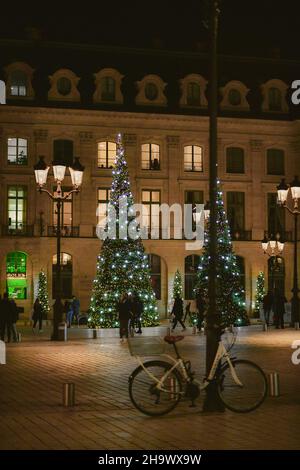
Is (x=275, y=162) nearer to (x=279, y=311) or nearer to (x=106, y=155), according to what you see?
(x=106, y=155)

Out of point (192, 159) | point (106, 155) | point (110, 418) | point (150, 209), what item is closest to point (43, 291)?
point (150, 209)

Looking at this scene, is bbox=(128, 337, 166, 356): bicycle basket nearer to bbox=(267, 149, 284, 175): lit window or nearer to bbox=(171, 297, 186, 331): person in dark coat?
bbox=(171, 297, 186, 331): person in dark coat

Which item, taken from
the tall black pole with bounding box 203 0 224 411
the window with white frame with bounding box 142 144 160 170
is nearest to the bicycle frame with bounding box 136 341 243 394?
the tall black pole with bounding box 203 0 224 411

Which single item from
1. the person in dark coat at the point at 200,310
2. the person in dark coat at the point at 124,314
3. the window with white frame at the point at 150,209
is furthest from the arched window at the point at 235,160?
the person in dark coat at the point at 124,314

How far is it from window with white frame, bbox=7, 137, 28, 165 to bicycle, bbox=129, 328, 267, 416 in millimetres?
35143

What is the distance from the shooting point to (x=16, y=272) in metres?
44.6

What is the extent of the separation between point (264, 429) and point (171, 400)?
64.5 inches

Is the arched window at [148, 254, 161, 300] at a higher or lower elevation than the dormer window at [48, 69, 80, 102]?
lower

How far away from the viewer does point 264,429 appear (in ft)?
31.1

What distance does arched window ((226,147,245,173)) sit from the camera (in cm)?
4816

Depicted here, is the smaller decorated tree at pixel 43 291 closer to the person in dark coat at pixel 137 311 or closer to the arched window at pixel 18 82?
the arched window at pixel 18 82

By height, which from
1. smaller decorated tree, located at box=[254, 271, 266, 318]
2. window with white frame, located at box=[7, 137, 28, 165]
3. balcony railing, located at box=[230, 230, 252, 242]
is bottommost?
smaller decorated tree, located at box=[254, 271, 266, 318]

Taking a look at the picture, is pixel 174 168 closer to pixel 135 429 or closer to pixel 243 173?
pixel 243 173
